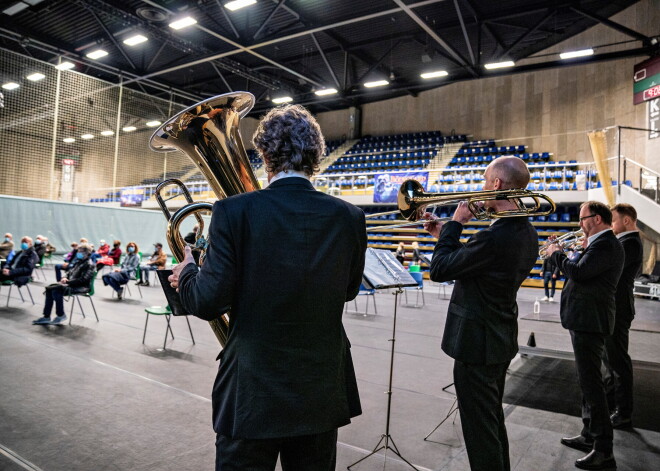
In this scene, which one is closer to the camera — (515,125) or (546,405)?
(546,405)

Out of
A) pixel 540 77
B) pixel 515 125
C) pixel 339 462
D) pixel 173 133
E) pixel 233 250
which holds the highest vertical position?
pixel 540 77

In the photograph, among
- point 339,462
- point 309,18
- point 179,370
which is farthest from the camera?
point 309,18

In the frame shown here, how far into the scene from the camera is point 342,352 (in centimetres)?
123

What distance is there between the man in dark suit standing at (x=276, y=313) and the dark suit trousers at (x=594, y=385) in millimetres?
1950

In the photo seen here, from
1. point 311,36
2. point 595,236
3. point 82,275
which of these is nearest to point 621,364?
point 595,236

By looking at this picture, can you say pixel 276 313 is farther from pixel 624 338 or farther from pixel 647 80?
pixel 647 80

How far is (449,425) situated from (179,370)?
102 inches

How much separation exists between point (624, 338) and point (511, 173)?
6.50ft

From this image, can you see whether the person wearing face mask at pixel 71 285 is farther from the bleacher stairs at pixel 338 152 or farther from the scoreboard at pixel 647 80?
the bleacher stairs at pixel 338 152

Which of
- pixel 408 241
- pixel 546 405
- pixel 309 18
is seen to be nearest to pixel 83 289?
pixel 546 405

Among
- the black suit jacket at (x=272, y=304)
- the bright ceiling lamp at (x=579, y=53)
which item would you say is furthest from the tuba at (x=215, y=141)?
the bright ceiling lamp at (x=579, y=53)

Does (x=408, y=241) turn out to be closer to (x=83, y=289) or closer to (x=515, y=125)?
(x=515, y=125)

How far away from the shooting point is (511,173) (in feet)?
6.32

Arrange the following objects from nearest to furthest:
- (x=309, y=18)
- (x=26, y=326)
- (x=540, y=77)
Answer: (x=26, y=326) < (x=309, y=18) < (x=540, y=77)
